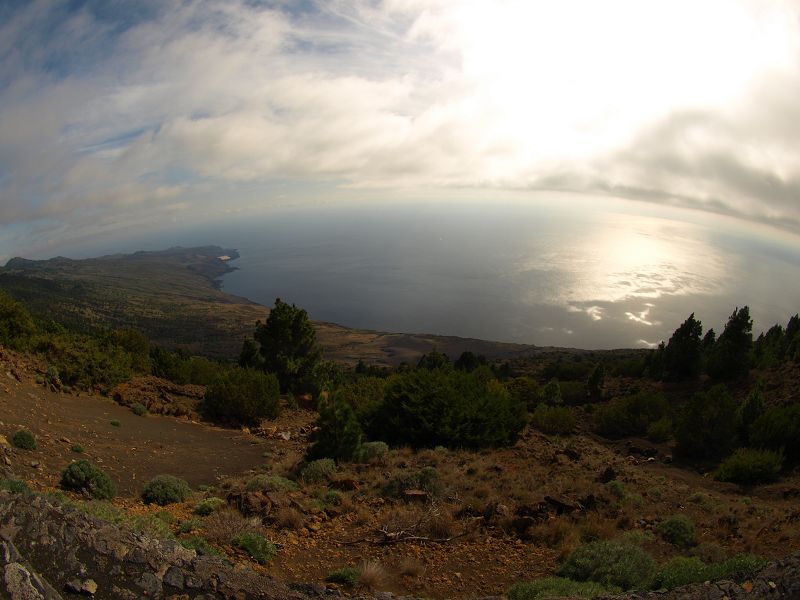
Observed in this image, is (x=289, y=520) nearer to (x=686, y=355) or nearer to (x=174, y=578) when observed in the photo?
(x=174, y=578)

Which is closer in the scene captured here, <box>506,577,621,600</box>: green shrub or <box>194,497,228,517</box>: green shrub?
<box>506,577,621,600</box>: green shrub

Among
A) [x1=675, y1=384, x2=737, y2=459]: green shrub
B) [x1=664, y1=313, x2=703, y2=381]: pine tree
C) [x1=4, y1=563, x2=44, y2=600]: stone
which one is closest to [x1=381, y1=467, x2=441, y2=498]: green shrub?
[x1=4, y1=563, x2=44, y2=600]: stone

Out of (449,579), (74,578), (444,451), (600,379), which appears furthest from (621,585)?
(600,379)

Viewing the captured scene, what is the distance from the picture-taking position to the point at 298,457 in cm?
1329

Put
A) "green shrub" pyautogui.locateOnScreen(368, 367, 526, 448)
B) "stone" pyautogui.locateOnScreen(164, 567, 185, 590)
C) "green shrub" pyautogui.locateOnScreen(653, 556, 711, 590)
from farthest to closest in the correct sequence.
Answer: "green shrub" pyautogui.locateOnScreen(368, 367, 526, 448)
"green shrub" pyautogui.locateOnScreen(653, 556, 711, 590)
"stone" pyautogui.locateOnScreen(164, 567, 185, 590)

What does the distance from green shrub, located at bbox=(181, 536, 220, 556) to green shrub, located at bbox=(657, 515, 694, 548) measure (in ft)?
23.5

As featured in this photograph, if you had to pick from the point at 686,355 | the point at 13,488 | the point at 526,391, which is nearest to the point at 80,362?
the point at 13,488

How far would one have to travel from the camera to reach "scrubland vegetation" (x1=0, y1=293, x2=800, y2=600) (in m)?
6.20

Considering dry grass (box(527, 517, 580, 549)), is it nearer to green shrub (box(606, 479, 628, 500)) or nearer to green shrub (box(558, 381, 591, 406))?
green shrub (box(606, 479, 628, 500))

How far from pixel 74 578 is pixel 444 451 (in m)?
10.2

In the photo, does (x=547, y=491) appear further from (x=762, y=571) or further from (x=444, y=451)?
(x=762, y=571)

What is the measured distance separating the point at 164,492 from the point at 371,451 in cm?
552

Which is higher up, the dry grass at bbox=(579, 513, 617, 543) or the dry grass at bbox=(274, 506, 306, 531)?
the dry grass at bbox=(579, 513, 617, 543)

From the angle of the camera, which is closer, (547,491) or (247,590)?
(247,590)
